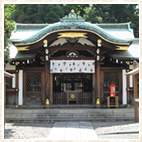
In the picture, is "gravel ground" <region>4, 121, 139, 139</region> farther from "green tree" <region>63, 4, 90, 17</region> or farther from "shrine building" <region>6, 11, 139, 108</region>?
"green tree" <region>63, 4, 90, 17</region>

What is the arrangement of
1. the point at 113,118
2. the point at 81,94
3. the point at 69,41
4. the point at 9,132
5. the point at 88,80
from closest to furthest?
the point at 9,132, the point at 113,118, the point at 69,41, the point at 81,94, the point at 88,80

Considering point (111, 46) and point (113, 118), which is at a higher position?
point (111, 46)

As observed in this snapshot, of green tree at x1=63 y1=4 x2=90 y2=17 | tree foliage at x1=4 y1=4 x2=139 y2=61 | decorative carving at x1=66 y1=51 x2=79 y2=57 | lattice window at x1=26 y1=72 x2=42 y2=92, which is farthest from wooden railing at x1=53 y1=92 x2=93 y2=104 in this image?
green tree at x1=63 y1=4 x2=90 y2=17

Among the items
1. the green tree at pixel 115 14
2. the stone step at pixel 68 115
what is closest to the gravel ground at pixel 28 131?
the stone step at pixel 68 115

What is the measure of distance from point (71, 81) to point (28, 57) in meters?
4.01

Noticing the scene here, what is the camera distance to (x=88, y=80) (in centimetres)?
1486

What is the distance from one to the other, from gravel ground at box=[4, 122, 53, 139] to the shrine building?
89.6 inches

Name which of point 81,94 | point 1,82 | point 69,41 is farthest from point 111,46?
point 1,82

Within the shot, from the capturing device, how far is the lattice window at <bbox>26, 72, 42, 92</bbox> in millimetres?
12703

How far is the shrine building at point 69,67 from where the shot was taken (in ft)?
38.1

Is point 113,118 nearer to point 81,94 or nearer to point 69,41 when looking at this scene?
point 81,94

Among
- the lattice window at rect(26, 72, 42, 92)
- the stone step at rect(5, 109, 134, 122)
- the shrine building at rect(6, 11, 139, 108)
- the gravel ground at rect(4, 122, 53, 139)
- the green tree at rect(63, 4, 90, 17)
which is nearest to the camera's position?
the gravel ground at rect(4, 122, 53, 139)

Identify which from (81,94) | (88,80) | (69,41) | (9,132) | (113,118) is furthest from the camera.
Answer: (88,80)

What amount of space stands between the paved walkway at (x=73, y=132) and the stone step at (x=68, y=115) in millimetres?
1097
